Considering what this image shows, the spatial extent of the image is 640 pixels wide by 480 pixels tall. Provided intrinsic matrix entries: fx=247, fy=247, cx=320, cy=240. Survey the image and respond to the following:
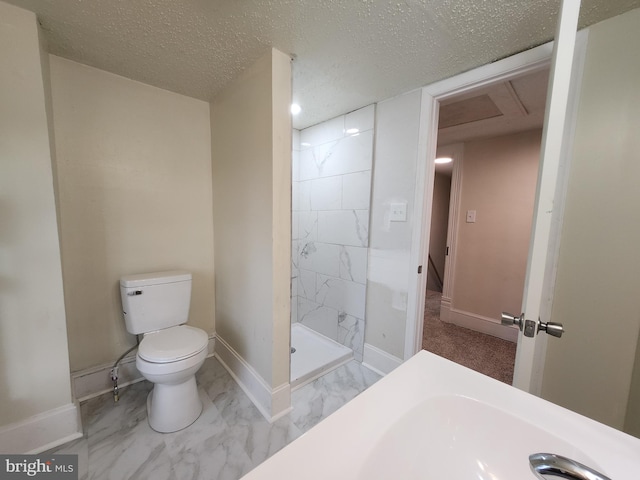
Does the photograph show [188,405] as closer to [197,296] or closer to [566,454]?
[197,296]

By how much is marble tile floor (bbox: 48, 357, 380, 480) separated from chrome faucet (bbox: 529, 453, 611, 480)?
1171mm

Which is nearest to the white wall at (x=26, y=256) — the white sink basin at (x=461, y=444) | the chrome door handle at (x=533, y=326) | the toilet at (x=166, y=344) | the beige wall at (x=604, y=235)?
the toilet at (x=166, y=344)

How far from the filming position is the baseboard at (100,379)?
1.56 metres

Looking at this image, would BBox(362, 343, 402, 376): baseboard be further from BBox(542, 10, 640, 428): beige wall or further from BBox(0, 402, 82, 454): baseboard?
BBox(0, 402, 82, 454): baseboard

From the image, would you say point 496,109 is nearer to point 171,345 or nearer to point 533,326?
point 533,326

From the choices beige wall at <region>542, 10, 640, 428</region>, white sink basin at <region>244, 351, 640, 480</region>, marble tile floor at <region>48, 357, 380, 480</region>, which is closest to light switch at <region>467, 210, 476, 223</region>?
beige wall at <region>542, 10, 640, 428</region>

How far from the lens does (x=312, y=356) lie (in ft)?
6.73

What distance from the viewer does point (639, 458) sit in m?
0.48

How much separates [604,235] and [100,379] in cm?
291

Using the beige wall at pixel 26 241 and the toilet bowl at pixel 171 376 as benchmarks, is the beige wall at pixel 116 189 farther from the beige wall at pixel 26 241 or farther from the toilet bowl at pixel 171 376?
the toilet bowl at pixel 171 376

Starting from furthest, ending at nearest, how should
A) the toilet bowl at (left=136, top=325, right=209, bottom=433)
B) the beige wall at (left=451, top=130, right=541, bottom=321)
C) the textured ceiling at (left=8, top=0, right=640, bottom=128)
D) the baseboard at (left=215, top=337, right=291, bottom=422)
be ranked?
the beige wall at (left=451, top=130, right=541, bottom=321) → the baseboard at (left=215, top=337, right=291, bottom=422) → the toilet bowl at (left=136, top=325, right=209, bottom=433) → the textured ceiling at (left=8, top=0, right=640, bottom=128)

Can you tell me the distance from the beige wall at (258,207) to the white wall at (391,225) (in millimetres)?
757

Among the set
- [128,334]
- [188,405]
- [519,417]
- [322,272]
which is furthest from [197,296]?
[519,417]

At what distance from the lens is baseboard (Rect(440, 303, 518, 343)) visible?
2480mm
